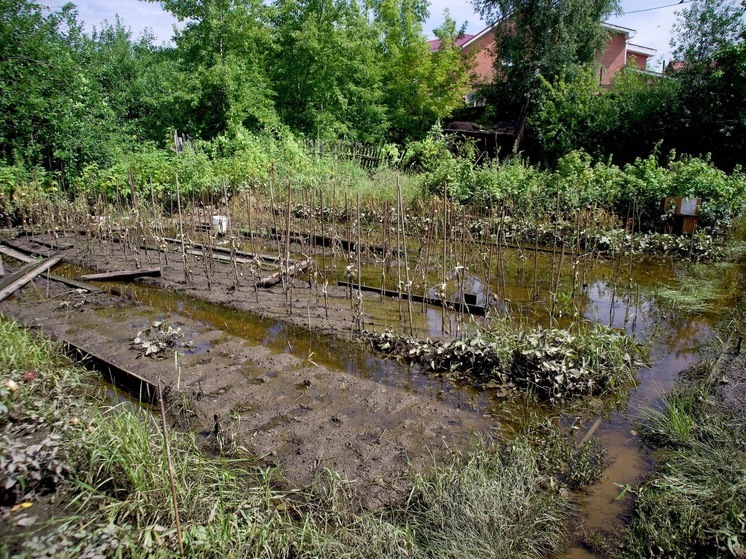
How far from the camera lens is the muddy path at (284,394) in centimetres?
332

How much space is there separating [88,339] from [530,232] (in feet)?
24.1

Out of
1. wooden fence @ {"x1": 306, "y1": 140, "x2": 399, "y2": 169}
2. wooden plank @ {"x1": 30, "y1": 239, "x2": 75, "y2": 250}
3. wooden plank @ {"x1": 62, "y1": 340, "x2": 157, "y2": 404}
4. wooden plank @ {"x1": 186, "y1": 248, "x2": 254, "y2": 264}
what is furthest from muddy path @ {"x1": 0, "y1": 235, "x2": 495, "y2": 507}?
wooden fence @ {"x1": 306, "y1": 140, "x2": 399, "y2": 169}

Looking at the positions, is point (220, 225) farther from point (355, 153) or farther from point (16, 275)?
point (355, 153)

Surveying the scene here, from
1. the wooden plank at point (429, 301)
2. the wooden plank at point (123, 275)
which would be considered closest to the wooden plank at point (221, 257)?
A: the wooden plank at point (123, 275)

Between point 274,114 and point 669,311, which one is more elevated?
point 274,114

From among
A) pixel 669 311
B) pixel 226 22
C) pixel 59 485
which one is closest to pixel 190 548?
pixel 59 485

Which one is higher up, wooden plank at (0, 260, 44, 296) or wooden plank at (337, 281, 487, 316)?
wooden plank at (0, 260, 44, 296)

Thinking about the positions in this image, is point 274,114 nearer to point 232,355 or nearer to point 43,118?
point 43,118

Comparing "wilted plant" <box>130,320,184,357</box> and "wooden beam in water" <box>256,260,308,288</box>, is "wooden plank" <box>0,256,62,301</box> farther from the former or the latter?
"wooden beam in water" <box>256,260,308,288</box>

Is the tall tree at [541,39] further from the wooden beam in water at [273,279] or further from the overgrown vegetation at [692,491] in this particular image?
the overgrown vegetation at [692,491]

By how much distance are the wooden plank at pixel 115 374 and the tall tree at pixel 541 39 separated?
1705cm

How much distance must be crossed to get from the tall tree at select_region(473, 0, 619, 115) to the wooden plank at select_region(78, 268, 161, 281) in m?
15.1

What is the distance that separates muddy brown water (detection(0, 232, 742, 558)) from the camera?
355cm

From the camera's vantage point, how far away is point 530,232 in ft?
31.1
